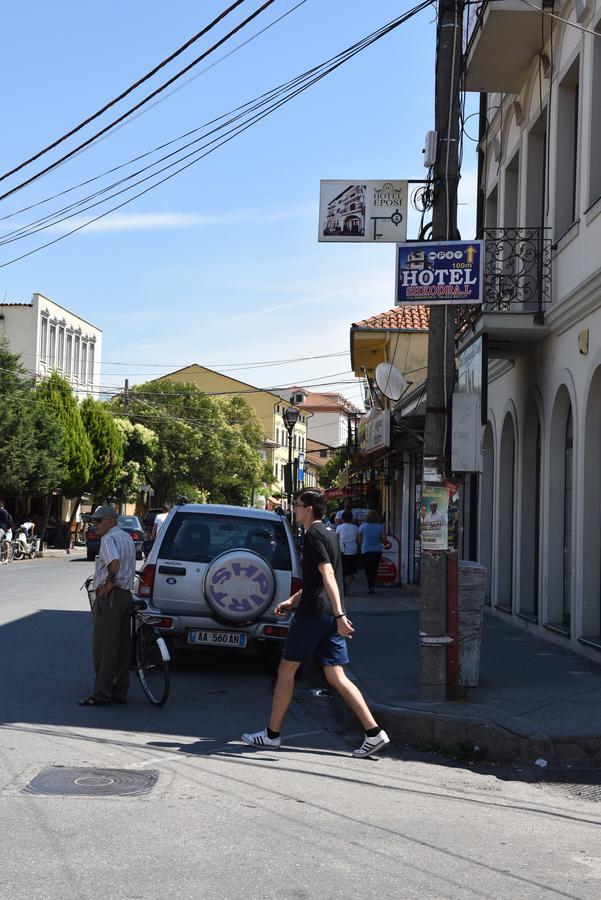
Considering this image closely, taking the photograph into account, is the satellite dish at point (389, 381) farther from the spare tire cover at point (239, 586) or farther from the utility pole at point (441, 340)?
the utility pole at point (441, 340)

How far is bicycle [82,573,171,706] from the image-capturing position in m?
9.62

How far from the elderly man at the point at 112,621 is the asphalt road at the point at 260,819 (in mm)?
286

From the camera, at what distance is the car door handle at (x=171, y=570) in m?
11.5

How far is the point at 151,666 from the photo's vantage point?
32.1 ft

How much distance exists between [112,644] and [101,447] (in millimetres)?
43887

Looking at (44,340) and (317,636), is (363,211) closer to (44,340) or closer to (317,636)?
(317,636)

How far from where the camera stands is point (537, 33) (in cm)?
1544

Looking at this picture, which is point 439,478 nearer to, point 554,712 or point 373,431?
point 554,712

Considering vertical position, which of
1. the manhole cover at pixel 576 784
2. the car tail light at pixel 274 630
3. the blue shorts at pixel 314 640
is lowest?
the manhole cover at pixel 576 784

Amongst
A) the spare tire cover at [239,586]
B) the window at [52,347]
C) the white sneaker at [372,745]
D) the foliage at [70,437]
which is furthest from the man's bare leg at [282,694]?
the window at [52,347]

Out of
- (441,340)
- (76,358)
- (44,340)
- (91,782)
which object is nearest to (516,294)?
(441,340)

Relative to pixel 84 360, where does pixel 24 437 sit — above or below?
below

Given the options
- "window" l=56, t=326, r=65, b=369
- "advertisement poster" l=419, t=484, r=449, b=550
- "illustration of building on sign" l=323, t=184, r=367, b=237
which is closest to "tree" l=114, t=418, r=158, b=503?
"window" l=56, t=326, r=65, b=369

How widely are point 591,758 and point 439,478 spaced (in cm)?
258
